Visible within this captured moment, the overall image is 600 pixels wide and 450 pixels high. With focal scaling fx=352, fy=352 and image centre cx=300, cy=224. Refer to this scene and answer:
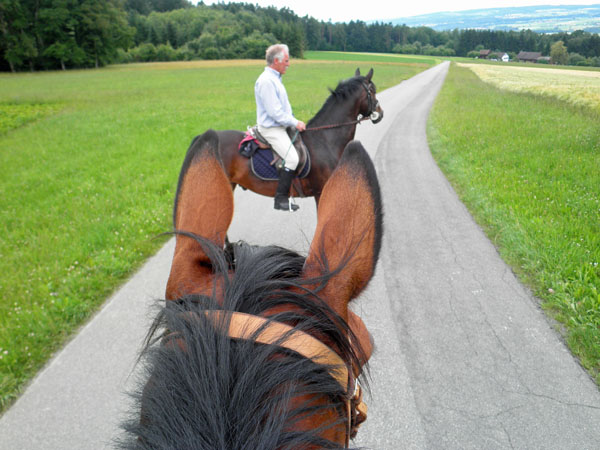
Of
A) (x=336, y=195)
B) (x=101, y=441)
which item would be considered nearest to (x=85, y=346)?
(x=101, y=441)

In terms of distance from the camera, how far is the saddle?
4.78 metres

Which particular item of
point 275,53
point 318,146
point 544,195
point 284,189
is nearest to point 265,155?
point 284,189

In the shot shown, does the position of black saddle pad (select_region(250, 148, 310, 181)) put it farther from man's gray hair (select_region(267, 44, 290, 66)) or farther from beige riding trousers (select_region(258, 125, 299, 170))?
man's gray hair (select_region(267, 44, 290, 66))

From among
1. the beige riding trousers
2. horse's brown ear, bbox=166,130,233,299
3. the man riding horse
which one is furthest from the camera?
the beige riding trousers

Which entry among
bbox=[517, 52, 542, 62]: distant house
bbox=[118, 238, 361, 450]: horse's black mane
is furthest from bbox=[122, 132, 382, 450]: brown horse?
bbox=[517, 52, 542, 62]: distant house

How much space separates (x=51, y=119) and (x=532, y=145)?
20.1 meters

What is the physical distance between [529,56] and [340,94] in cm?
9675

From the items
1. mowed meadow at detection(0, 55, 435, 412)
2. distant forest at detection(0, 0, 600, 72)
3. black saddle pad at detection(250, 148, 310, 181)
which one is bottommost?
mowed meadow at detection(0, 55, 435, 412)

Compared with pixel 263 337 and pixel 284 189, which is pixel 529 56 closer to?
pixel 284 189

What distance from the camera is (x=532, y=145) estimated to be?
943 cm

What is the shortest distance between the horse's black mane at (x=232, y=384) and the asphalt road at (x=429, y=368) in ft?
1.49

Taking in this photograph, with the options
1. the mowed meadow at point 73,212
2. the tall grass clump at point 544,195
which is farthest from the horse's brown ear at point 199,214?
the tall grass clump at point 544,195

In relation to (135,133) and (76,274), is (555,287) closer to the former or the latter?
(76,274)

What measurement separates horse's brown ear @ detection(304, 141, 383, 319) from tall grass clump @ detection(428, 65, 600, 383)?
10.1 ft
